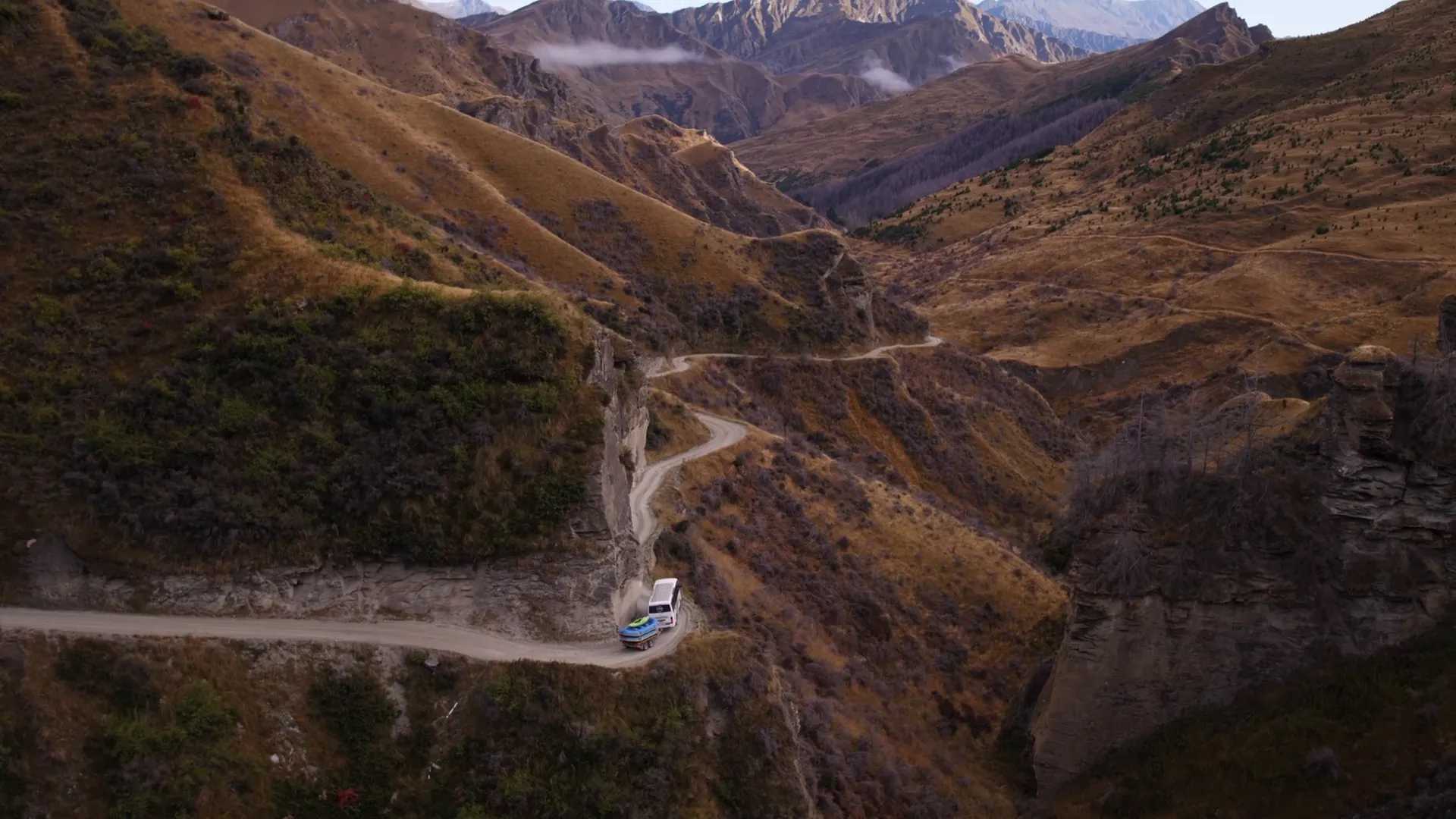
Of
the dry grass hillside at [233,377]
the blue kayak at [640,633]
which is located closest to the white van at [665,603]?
the blue kayak at [640,633]

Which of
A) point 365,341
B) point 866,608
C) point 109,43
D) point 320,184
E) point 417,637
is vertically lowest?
point 866,608

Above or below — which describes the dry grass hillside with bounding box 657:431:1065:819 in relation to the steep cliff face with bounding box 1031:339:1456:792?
below

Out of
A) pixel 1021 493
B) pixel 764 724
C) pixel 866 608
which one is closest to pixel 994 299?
pixel 1021 493

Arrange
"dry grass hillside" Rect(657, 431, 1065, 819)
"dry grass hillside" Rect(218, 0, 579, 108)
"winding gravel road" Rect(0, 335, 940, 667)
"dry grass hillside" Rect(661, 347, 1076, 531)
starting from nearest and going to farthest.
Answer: "winding gravel road" Rect(0, 335, 940, 667) < "dry grass hillside" Rect(657, 431, 1065, 819) < "dry grass hillside" Rect(661, 347, 1076, 531) < "dry grass hillside" Rect(218, 0, 579, 108)

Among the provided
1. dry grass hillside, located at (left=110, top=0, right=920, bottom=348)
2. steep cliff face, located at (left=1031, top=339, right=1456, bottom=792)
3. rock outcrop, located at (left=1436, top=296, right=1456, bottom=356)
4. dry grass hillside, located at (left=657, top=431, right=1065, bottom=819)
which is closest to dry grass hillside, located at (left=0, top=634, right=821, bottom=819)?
dry grass hillside, located at (left=657, top=431, right=1065, bottom=819)

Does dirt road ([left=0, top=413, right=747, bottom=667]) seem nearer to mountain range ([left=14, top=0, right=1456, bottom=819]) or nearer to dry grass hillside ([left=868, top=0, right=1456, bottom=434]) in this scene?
→ mountain range ([left=14, top=0, right=1456, bottom=819])

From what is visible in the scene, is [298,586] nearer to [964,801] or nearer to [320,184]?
[320,184]

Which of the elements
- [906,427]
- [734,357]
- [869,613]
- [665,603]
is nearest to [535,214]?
[734,357]
